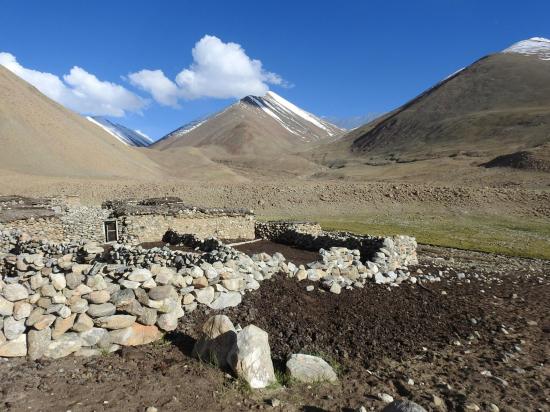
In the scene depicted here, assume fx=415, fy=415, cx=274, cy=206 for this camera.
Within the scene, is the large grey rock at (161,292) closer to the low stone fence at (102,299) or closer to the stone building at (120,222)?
the low stone fence at (102,299)

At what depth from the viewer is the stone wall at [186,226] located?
24406 millimetres

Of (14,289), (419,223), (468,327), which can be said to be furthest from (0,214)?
(419,223)

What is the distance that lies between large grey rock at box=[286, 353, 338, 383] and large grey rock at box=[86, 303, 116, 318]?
375 cm

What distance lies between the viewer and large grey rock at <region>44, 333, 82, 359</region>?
776 cm

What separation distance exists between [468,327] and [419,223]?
35.5m

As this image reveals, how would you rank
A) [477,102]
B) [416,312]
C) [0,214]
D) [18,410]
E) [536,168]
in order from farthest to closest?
[477,102] → [536,168] → [0,214] → [416,312] → [18,410]

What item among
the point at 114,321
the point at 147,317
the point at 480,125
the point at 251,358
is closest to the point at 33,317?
the point at 114,321

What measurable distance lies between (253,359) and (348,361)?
2.30 metres

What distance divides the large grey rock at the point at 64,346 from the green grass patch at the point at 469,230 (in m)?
25.2

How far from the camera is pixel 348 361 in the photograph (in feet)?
27.9

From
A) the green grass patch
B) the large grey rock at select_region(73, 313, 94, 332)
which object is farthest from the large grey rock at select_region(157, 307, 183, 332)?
the green grass patch

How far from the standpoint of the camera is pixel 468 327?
10750 millimetres

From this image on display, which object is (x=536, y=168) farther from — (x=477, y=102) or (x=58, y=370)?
(x=477, y=102)

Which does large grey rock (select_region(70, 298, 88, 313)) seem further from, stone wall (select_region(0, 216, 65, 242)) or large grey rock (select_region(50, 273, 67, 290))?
stone wall (select_region(0, 216, 65, 242))
